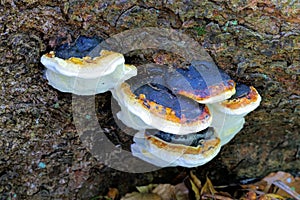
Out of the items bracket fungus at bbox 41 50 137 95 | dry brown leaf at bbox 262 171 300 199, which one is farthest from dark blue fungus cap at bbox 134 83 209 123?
dry brown leaf at bbox 262 171 300 199

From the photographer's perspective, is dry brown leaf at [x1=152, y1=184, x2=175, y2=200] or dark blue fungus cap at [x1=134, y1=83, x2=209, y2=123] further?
dry brown leaf at [x1=152, y1=184, x2=175, y2=200]

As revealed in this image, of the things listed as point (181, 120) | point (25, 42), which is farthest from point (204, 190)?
point (25, 42)

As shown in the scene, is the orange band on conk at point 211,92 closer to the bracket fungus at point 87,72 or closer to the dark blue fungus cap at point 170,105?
the dark blue fungus cap at point 170,105

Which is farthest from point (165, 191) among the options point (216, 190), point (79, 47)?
point (79, 47)

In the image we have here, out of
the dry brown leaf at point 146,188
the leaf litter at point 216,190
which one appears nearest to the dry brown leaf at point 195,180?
the leaf litter at point 216,190

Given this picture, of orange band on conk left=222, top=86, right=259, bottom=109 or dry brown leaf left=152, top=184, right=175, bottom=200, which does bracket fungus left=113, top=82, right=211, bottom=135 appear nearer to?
orange band on conk left=222, top=86, right=259, bottom=109

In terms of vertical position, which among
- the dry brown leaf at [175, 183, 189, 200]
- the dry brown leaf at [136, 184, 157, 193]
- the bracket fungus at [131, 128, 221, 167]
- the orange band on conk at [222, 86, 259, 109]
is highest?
the orange band on conk at [222, 86, 259, 109]

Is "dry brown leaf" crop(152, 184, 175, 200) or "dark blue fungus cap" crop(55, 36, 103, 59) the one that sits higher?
"dark blue fungus cap" crop(55, 36, 103, 59)
